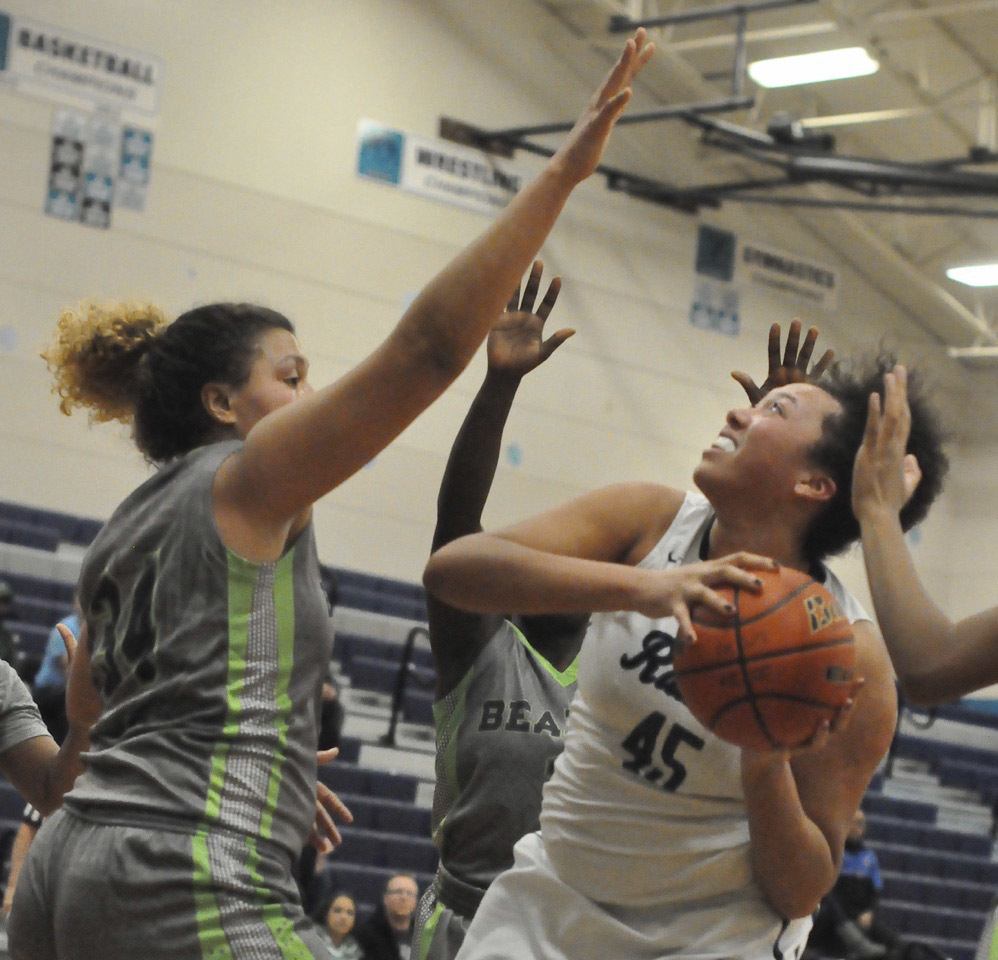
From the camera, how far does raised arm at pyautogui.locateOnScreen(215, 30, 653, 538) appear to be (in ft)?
6.89

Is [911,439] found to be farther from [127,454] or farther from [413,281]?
[413,281]

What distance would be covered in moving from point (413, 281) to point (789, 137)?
11.3 ft

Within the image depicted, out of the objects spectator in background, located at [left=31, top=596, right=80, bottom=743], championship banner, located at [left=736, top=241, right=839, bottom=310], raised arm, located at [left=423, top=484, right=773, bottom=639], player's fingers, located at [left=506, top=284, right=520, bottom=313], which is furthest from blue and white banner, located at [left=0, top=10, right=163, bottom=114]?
raised arm, located at [left=423, top=484, right=773, bottom=639]

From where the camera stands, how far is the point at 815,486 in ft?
8.70

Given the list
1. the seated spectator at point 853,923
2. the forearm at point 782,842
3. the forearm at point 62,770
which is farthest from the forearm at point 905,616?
the seated spectator at point 853,923

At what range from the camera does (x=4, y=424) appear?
1210cm

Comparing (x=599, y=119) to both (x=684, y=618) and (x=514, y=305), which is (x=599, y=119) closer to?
(x=684, y=618)

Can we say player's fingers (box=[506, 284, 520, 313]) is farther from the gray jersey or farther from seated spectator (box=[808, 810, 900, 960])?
seated spectator (box=[808, 810, 900, 960])

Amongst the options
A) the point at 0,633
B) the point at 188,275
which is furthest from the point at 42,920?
the point at 188,275

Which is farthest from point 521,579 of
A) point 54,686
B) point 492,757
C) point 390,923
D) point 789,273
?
point 789,273

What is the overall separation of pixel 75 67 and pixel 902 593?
37.1 ft

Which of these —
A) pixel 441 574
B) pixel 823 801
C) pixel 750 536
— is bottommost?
pixel 823 801

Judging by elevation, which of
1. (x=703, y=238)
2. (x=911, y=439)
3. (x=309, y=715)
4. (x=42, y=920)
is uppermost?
(x=703, y=238)

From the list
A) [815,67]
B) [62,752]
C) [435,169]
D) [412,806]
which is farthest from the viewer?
[435,169]
